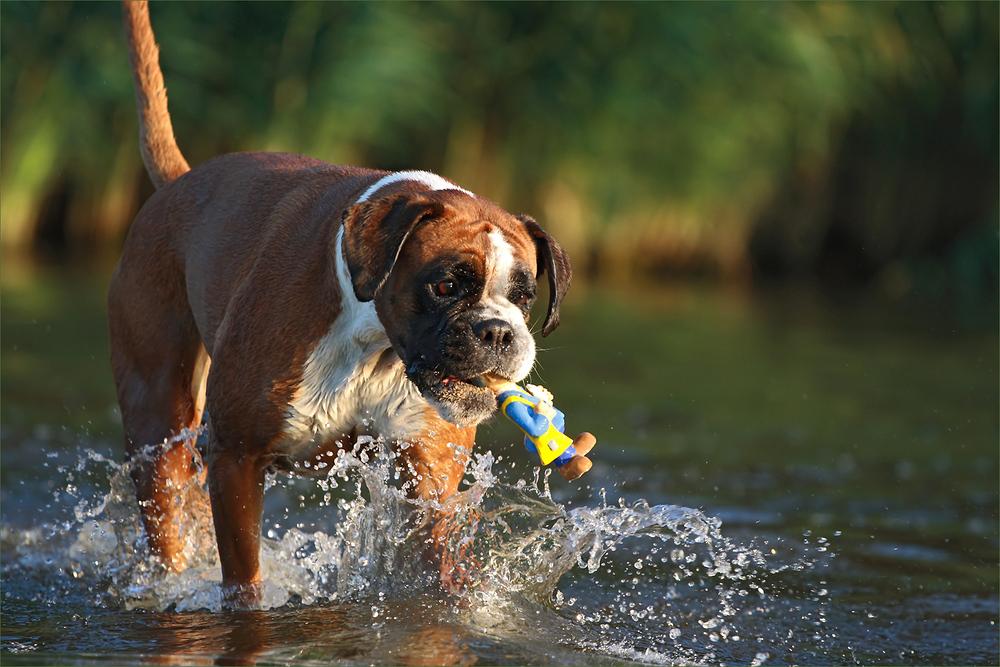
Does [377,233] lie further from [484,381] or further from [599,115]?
[599,115]

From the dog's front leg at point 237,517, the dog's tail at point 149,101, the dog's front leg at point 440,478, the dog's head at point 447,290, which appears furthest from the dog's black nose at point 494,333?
the dog's tail at point 149,101

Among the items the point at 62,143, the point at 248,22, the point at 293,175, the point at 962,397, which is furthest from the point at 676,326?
the point at 293,175

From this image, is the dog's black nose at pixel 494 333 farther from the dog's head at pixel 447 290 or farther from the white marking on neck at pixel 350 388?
the white marking on neck at pixel 350 388

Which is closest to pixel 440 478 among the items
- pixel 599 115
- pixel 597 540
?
pixel 597 540

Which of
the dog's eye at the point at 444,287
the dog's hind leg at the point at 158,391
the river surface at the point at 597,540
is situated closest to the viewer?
the dog's eye at the point at 444,287

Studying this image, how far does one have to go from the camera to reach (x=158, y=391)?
174 inches

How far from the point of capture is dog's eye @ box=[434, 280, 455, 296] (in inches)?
139

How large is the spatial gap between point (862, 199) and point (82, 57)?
11097 mm

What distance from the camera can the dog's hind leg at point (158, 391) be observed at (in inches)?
175

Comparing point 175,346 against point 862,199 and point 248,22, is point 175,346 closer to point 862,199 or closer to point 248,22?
point 248,22

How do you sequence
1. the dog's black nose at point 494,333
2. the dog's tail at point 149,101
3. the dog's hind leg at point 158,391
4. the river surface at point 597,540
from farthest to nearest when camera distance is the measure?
the dog's tail at point 149,101 → the dog's hind leg at point 158,391 → the river surface at point 597,540 → the dog's black nose at point 494,333

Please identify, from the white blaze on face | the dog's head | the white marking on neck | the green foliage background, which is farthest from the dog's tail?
the green foliage background

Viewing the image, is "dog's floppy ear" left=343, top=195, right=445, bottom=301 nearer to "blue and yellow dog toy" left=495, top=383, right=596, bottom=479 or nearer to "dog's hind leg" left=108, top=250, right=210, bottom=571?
"blue and yellow dog toy" left=495, top=383, right=596, bottom=479

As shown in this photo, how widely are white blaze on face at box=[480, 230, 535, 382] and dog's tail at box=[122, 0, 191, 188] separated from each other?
6.23 feet
